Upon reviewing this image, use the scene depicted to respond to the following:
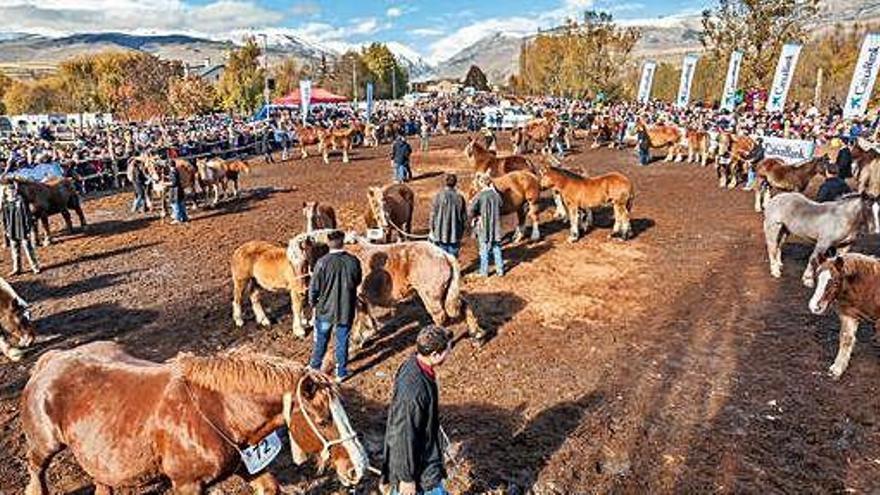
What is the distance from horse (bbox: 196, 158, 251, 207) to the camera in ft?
59.9

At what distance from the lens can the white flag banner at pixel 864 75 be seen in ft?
74.5

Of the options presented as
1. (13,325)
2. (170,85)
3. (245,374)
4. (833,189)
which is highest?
(170,85)

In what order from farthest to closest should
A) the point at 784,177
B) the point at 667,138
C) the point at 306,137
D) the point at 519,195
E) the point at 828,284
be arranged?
the point at 306,137, the point at 667,138, the point at 784,177, the point at 519,195, the point at 828,284

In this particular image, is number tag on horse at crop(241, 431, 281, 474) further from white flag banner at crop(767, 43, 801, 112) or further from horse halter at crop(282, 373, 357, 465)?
white flag banner at crop(767, 43, 801, 112)

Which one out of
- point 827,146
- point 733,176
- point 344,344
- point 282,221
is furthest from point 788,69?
point 344,344

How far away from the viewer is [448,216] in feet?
34.9

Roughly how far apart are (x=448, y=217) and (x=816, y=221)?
21.4 ft

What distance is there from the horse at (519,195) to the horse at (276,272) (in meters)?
5.58

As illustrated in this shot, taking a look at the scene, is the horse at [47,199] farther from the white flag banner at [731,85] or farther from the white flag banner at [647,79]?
the white flag banner at [647,79]

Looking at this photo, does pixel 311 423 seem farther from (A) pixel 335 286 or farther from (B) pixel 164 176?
(B) pixel 164 176

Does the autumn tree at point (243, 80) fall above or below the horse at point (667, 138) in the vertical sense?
above

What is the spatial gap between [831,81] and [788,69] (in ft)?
115

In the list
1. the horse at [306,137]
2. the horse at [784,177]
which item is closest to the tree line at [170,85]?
the horse at [306,137]

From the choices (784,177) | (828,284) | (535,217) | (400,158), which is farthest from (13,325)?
(784,177)
